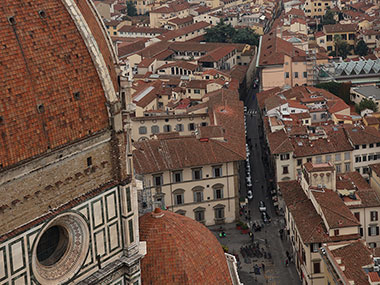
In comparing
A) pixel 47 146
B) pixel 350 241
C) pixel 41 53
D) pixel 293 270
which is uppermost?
pixel 41 53

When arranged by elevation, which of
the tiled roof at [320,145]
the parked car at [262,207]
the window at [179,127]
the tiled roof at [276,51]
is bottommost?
the parked car at [262,207]

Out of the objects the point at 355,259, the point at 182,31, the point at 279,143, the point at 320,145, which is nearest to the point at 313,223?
the point at 355,259

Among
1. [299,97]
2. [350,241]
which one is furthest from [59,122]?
[299,97]

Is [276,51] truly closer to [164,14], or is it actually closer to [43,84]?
[164,14]

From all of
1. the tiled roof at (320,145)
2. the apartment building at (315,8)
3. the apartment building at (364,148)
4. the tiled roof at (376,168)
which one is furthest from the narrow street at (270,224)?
the apartment building at (315,8)

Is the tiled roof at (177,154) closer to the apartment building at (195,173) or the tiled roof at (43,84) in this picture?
the apartment building at (195,173)

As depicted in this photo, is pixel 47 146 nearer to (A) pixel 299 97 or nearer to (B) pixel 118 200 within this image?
(B) pixel 118 200
